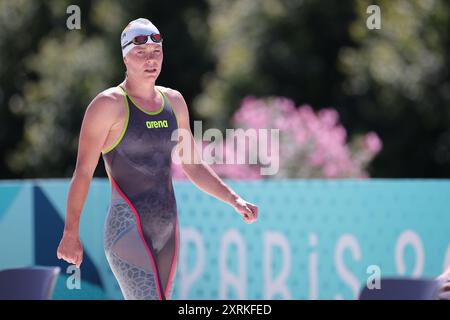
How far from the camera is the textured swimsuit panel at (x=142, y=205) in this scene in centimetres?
411

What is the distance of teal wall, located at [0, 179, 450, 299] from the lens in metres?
7.31

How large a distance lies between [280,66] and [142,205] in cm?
1214

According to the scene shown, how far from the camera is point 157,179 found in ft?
13.7

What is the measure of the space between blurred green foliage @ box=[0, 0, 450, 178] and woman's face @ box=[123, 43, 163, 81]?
26.3 ft

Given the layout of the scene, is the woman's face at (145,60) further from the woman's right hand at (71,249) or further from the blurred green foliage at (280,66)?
the blurred green foliage at (280,66)

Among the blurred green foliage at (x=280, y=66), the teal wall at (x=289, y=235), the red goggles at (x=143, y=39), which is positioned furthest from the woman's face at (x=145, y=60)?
the blurred green foliage at (x=280, y=66)

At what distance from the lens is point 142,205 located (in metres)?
4.14

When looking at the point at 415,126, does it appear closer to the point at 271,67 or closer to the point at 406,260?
the point at 271,67

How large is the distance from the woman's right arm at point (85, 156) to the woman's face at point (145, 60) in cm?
17

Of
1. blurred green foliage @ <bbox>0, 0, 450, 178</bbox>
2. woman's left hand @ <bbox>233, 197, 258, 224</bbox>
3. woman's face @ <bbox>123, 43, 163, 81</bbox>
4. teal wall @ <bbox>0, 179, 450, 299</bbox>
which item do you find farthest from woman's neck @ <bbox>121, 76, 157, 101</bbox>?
blurred green foliage @ <bbox>0, 0, 450, 178</bbox>

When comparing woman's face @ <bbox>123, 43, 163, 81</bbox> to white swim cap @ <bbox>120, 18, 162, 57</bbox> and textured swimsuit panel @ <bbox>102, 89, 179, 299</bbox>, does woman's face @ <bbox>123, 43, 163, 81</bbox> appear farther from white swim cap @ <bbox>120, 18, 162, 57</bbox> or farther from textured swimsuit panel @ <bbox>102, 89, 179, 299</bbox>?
textured swimsuit panel @ <bbox>102, 89, 179, 299</bbox>

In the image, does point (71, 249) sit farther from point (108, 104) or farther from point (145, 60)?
point (145, 60)

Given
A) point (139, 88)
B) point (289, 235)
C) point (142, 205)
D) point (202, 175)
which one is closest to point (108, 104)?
point (139, 88)

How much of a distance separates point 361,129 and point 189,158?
38.9ft
